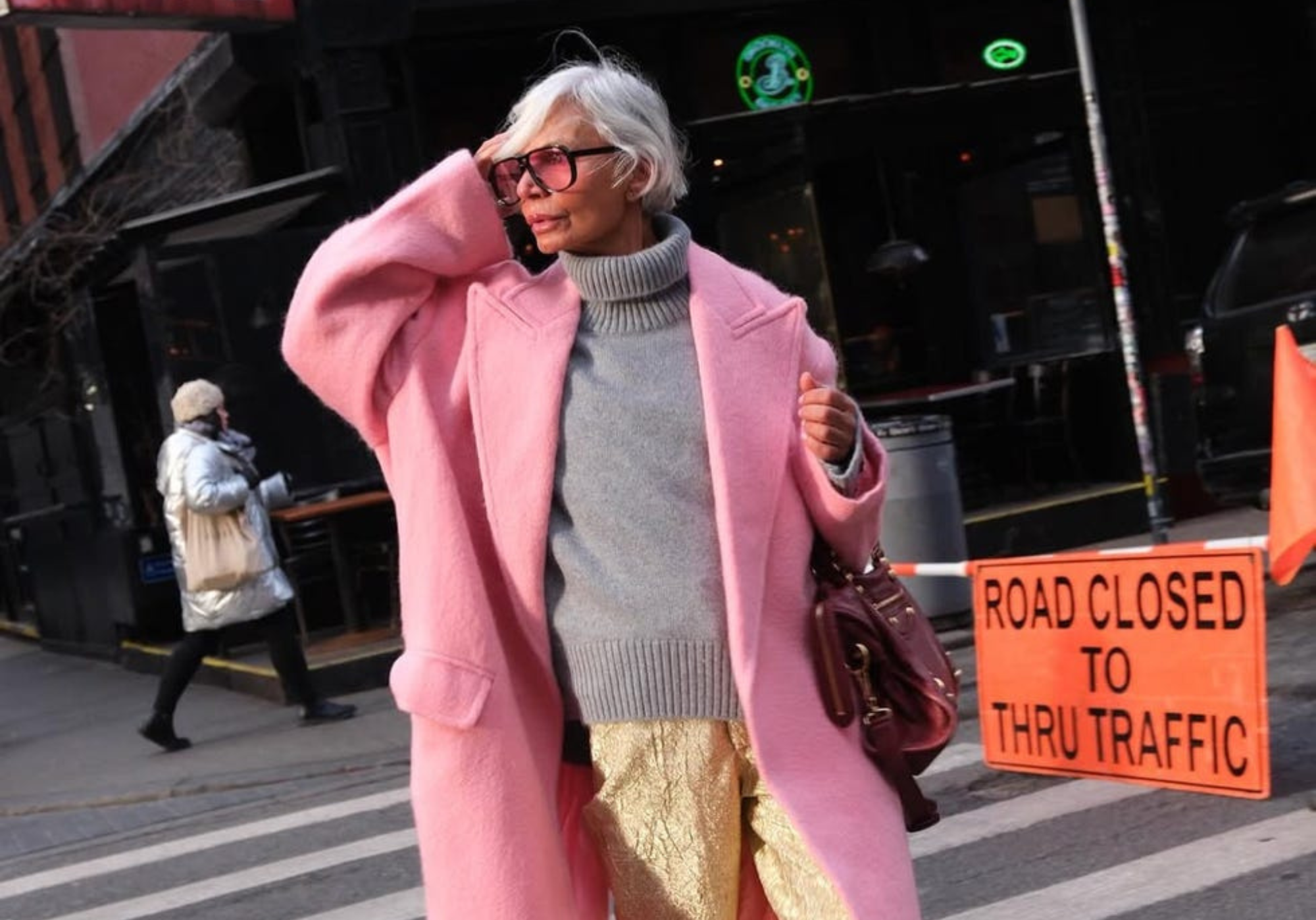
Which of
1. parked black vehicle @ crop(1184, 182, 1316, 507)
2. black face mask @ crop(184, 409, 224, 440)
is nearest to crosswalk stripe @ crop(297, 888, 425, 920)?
black face mask @ crop(184, 409, 224, 440)

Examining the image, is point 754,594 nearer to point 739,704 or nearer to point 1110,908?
point 739,704

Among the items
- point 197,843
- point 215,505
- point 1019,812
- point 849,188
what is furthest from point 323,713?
point 849,188

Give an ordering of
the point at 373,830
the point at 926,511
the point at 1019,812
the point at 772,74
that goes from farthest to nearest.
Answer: the point at 772,74 → the point at 926,511 → the point at 373,830 → the point at 1019,812

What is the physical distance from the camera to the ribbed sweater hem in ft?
8.72

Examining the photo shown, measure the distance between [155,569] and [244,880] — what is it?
7.58 metres

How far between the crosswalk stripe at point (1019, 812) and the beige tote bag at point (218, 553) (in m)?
4.76

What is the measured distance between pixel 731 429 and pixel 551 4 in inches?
394

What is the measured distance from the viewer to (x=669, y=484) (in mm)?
2672

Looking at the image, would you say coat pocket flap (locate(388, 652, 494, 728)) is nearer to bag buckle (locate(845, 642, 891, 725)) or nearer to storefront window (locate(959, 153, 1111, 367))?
bag buckle (locate(845, 642, 891, 725))

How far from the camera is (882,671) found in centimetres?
276

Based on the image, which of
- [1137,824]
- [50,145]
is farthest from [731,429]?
[50,145]

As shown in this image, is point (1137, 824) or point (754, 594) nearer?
point (754, 594)

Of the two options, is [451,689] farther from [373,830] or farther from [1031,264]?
[1031,264]

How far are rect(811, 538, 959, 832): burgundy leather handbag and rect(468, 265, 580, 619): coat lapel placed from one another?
0.42 metres
